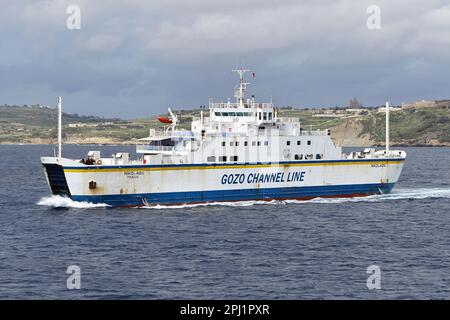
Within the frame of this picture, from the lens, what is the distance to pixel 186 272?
116 ft

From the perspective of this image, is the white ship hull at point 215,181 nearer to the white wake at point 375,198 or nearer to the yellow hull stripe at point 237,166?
the yellow hull stripe at point 237,166

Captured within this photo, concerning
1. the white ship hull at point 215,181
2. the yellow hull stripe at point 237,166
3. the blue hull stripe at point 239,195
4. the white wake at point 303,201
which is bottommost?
the white wake at point 303,201

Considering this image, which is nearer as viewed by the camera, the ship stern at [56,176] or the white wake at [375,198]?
the ship stern at [56,176]

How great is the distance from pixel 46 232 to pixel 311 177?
24125 mm

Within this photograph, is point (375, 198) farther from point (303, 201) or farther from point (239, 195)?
A: point (239, 195)

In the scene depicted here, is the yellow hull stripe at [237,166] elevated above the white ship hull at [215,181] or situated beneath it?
elevated above

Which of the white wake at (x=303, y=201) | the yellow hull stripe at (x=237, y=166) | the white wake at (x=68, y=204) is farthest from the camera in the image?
the white wake at (x=303, y=201)

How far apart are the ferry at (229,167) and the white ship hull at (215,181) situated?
8 centimetres

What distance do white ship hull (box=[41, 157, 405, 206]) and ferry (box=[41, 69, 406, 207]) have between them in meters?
0.08

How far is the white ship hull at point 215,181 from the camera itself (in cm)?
5300

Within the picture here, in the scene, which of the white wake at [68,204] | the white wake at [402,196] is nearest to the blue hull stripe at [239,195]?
the white wake at [68,204]

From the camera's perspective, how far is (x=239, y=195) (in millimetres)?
57938

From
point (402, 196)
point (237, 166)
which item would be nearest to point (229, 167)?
point (237, 166)

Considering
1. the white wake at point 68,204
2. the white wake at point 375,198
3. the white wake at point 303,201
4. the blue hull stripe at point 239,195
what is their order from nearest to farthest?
the white wake at point 68,204
the blue hull stripe at point 239,195
the white wake at point 303,201
the white wake at point 375,198
